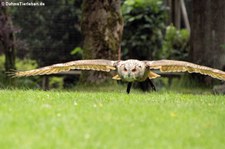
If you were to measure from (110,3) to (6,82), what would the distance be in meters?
3.56

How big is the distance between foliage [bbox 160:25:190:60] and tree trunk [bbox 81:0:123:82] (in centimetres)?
561

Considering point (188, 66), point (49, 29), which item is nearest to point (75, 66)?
point (188, 66)

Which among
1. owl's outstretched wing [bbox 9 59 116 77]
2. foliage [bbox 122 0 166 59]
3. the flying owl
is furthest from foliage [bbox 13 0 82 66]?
the flying owl

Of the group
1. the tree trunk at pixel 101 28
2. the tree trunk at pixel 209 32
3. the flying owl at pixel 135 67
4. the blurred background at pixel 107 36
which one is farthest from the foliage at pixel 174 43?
the flying owl at pixel 135 67

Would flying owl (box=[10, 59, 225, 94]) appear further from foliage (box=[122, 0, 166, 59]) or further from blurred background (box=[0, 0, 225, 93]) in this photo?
foliage (box=[122, 0, 166, 59])

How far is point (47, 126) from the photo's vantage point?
6.62 metres

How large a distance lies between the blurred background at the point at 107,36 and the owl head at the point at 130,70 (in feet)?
16.0

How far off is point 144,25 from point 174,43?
6.95ft

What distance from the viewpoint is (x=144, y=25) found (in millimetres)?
20016

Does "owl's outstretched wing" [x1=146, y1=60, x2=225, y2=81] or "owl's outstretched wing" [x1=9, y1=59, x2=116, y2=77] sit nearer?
"owl's outstretched wing" [x1=146, y1=60, x2=225, y2=81]

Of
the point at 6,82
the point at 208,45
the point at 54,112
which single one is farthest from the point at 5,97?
the point at 208,45

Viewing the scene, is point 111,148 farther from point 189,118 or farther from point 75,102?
point 75,102

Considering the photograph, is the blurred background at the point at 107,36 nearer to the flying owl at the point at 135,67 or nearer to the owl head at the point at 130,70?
the flying owl at the point at 135,67

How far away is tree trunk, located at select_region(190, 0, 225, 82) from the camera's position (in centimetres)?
1684
